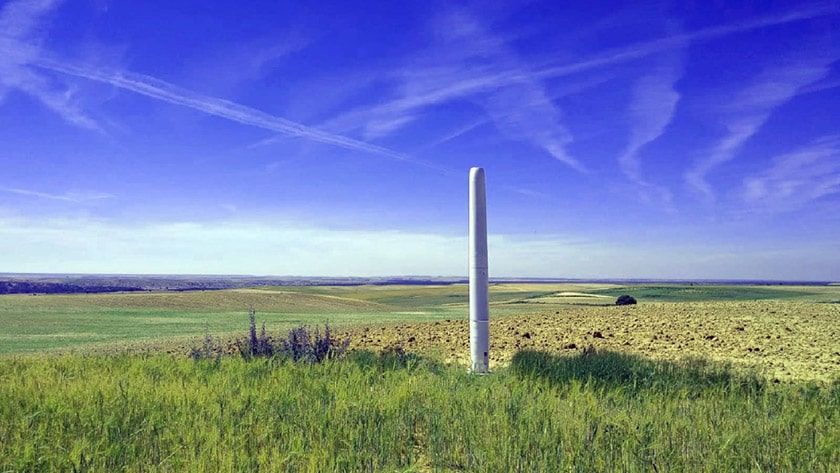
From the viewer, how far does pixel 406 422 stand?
222 inches

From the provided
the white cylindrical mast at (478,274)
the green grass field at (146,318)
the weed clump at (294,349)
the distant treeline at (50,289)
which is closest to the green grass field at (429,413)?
the weed clump at (294,349)

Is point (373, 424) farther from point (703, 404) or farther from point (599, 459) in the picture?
point (703, 404)

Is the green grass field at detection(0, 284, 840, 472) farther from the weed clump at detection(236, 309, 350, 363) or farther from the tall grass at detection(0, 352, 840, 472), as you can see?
the weed clump at detection(236, 309, 350, 363)

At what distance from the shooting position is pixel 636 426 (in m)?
5.41

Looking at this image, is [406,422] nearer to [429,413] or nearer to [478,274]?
[429,413]

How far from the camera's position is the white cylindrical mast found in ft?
30.9

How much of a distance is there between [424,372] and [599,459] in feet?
12.2

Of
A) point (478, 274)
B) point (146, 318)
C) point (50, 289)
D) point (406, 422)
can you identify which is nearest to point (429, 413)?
point (406, 422)

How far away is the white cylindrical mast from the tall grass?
150 centimetres

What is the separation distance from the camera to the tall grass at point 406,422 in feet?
15.2

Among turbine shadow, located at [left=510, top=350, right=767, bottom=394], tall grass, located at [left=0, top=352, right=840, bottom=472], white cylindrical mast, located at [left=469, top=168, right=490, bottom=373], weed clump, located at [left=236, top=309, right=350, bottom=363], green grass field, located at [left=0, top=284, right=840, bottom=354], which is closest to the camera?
tall grass, located at [left=0, top=352, right=840, bottom=472]

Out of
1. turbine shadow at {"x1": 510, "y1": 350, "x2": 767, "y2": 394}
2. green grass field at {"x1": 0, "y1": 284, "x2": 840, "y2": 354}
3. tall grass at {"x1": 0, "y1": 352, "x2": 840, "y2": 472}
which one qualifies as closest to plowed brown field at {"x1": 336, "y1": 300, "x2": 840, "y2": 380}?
turbine shadow at {"x1": 510, "y1": 350, "x2": 767, "y2": 394}

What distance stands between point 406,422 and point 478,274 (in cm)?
411

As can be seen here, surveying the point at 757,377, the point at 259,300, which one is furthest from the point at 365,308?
the point at 757,377
